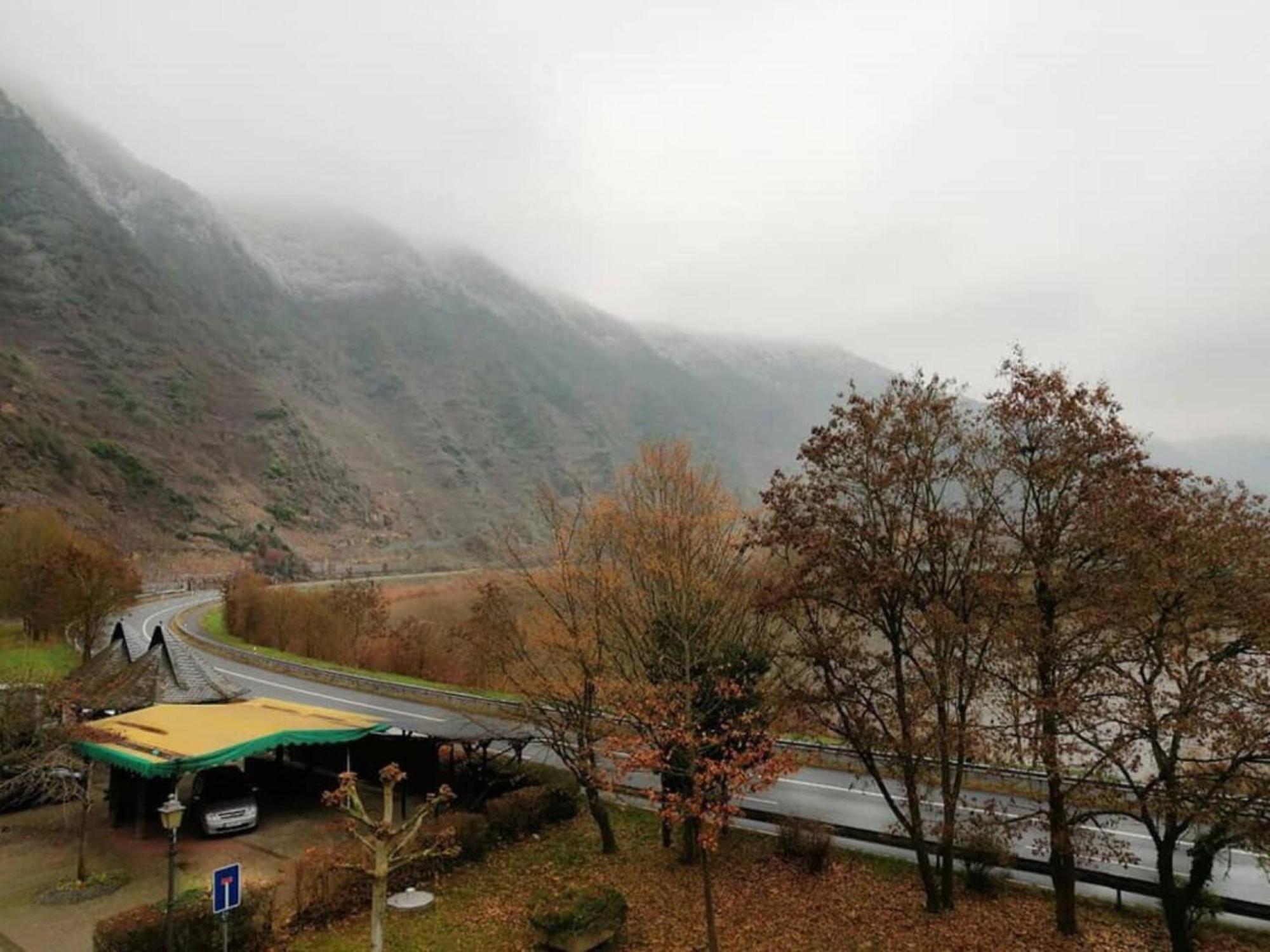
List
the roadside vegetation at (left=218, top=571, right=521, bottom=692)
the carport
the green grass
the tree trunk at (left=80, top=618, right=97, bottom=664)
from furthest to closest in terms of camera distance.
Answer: the roadside vegetation at (left=218, top=571, right=521, bottom=692) → the tree trunk at (left=80, top=618, right=97, bottom=664) → the green grass → the carport

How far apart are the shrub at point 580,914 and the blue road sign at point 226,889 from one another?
5.19 m

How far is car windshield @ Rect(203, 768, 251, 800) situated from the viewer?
810 inches

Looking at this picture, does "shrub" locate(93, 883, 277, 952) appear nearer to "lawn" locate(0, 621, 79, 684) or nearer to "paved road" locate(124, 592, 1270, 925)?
"paved road" locate(124, 592, 1270, 925)

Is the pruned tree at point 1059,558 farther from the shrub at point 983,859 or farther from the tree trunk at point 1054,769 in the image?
the shrub at point 983,859

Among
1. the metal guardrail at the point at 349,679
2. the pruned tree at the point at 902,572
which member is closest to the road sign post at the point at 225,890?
the pruned tree at the point at 902,572

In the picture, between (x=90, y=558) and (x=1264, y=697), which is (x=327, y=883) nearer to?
(x=1264, y=697)

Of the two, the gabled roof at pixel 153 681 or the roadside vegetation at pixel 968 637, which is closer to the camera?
the roadside vegetation at pixel 968 637

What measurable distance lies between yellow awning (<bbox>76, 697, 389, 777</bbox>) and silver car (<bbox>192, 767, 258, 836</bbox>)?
5.12 ft

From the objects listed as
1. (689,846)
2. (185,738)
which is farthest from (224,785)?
(689,846)

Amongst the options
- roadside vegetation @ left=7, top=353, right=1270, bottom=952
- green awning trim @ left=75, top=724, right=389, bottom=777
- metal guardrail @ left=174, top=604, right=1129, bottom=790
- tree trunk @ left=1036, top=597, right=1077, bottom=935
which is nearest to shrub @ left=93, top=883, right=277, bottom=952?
roadside vegetation @ left=7, top=353, right=1270, bottom=952

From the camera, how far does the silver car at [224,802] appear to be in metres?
19.5

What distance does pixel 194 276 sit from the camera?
586 feet

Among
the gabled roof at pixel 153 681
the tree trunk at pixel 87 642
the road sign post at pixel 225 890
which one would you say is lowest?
the tree trunk at pixel 87 642

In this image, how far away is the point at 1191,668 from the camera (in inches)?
Result: 457
